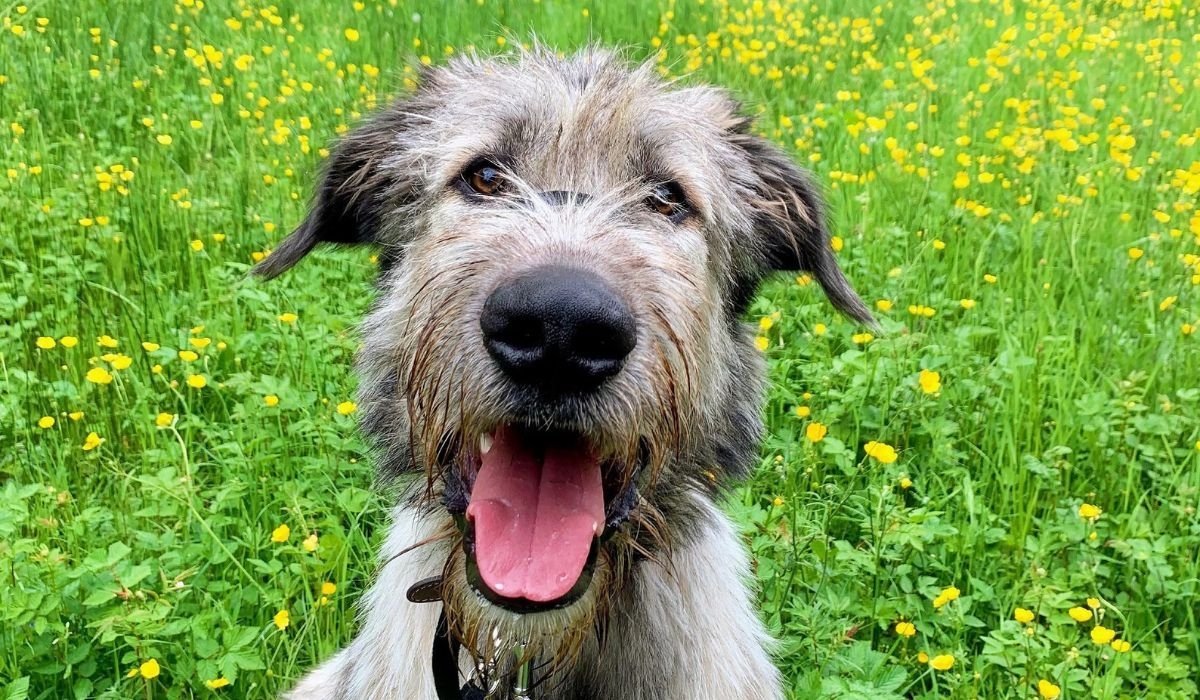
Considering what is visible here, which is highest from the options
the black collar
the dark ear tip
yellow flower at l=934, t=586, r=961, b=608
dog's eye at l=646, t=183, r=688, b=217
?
dog's eye at l=646, t=183, r=688, b=217

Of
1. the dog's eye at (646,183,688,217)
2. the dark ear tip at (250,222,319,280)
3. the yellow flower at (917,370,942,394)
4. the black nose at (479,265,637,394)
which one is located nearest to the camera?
the black nose at (479,265,637,394)

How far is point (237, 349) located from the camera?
3.74 metres

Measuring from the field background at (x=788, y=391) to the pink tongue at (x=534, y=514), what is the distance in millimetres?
1011

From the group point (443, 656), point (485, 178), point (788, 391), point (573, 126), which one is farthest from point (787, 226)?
point (443, 656)

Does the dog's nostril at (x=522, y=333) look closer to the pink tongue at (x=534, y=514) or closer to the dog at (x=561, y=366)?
the dog at (x=561, y=366)

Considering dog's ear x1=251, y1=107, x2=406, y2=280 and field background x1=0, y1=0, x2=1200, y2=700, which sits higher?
dog's ear x1=251, y1=107, x2=406, y2=280

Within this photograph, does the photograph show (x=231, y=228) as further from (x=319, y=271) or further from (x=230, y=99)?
(x=230, y=99)

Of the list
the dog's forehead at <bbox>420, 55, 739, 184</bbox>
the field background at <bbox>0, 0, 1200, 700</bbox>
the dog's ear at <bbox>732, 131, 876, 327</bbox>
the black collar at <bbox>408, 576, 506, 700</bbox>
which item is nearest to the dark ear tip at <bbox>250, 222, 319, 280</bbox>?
the field background at <bbox>0, 0, 1200, 700</bbox>

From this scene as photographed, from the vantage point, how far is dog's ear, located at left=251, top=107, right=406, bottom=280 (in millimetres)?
2771

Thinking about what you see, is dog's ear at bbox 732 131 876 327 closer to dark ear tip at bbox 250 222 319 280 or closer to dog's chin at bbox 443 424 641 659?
dog's chin at bbox 443 424 641 659

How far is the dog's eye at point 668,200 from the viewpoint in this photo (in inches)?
98.3

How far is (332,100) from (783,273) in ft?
13.5

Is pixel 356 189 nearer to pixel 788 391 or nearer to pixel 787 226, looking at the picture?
pixel 787 226

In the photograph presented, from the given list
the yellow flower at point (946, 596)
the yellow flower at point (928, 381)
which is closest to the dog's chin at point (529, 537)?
the yellow flower at point (946, 596)
